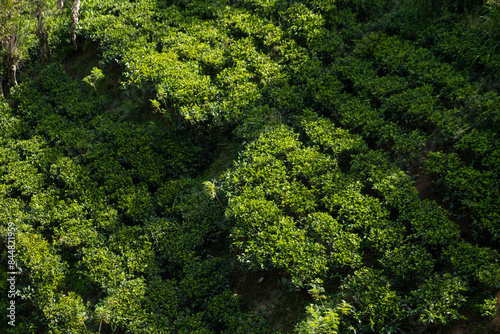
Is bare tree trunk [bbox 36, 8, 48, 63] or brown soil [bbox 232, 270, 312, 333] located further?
bare tree trunk [bbox 36, 8, 48, 63]

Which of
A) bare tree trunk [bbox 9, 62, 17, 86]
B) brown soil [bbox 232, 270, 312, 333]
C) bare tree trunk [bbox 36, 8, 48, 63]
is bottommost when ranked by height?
brown soil [bbox 232, 270, 312, 333]

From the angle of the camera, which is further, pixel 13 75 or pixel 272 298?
pixel 13 75

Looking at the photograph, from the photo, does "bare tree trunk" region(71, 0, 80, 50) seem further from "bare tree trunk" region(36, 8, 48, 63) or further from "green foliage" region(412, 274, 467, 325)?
"green foliage" region(412, 274, 467, 325)

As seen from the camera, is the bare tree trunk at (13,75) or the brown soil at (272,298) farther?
the bare tree trunk at (13,75)

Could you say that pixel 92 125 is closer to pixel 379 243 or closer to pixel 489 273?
pixel 379 243

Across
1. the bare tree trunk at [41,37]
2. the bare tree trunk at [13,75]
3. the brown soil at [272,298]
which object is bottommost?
the brown soil at [272,298]

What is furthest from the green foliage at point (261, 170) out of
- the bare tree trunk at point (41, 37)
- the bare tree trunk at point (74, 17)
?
the bare tree trunk at point (74, 17)

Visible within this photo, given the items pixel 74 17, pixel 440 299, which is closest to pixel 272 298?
pixel 440 299

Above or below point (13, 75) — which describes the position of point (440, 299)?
above

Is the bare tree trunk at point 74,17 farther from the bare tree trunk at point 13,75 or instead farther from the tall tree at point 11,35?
the bare tree trunk at point 13,75

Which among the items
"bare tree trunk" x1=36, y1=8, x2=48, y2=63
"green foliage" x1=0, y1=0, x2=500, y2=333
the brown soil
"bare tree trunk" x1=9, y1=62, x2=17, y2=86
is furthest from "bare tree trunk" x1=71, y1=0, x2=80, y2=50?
the brown soil

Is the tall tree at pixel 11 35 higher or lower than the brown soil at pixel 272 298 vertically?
higher

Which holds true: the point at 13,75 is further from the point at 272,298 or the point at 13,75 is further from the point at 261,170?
the point at 272,298

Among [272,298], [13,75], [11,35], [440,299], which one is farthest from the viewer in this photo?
[13,75]
